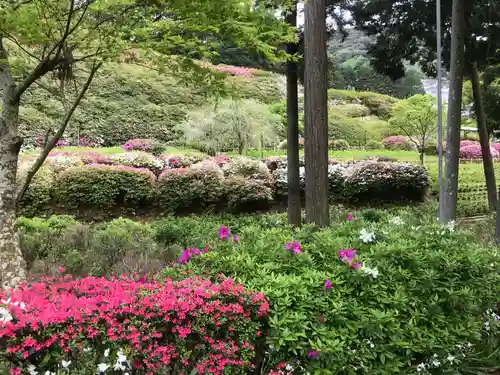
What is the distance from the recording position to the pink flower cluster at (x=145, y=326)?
204cm

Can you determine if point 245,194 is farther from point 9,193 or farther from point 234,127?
point 9,193

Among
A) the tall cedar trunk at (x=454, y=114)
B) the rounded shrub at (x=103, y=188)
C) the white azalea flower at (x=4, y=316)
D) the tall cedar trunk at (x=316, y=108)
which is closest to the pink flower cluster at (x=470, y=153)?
the tall cedar trunk at (x=454, y=114)

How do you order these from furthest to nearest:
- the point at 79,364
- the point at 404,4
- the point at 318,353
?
1. the point at 404,4
2. the point at 318,353
3. the point at 79,364

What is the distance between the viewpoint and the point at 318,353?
249cm

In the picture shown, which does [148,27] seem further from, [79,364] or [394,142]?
[394,142]

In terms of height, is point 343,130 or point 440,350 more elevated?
point 343,130

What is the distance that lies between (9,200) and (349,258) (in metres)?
2.57

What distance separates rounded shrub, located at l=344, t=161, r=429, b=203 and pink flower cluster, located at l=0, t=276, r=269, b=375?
10.2 meters

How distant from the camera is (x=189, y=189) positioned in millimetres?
10656

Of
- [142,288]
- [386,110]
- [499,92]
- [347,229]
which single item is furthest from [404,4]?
[386,110]

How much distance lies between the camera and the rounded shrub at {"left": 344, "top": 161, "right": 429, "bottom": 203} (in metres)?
12.3

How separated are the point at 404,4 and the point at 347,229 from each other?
27.1 feet

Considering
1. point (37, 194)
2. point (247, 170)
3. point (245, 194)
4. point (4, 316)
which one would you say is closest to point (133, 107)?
point (247, 170)

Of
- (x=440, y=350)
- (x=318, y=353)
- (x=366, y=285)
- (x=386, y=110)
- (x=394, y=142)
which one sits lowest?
(x=440, y=350)
